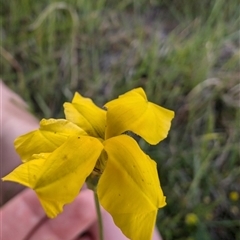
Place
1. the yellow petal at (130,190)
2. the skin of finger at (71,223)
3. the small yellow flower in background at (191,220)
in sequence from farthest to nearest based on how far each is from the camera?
the small yellow flower in background at (191,220)
the skin of finger at (71,223)
the yellow petal at (130,190)

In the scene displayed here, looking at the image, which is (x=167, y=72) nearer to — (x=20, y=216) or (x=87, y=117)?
(x=20, y=216)

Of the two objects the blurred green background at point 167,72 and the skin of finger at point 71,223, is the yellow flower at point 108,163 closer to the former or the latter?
the skin of finger at point 71,223

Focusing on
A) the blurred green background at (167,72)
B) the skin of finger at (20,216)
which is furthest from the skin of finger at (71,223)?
the blurred green background at (167,72)

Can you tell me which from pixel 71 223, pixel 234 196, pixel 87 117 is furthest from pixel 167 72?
pixel 87 117

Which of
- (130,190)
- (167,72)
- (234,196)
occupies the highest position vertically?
(130,190)

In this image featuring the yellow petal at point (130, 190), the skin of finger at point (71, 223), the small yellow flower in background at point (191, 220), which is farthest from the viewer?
the small yellow flower in background at point (191, 220)

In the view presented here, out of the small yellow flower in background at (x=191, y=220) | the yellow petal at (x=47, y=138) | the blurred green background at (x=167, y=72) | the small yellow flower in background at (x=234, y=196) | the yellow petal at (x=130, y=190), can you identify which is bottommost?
the small yellow flower in background at (x=234, y=196)

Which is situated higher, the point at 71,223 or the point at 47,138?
the point at 47,138
